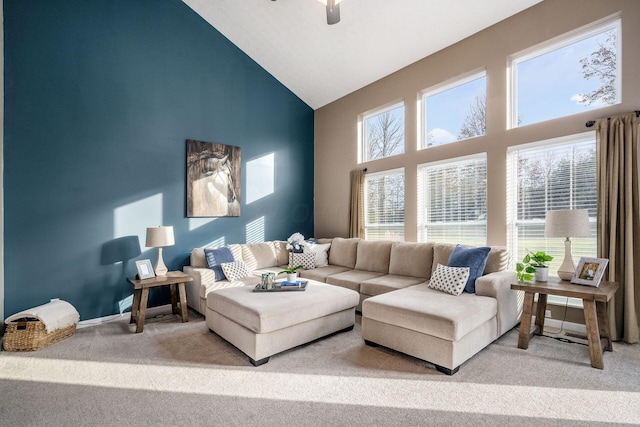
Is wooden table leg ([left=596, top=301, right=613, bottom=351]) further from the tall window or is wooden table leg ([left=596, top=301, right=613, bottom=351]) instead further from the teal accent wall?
the teal accent wall

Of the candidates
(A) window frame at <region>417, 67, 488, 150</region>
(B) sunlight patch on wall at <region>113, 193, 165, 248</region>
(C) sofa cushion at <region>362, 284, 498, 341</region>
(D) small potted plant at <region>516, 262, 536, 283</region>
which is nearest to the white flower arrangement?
(B) sunlight patch on wall at <region>113, 193, 165, 248</region>

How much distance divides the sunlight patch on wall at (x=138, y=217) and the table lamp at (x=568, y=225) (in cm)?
449

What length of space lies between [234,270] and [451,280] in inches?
103

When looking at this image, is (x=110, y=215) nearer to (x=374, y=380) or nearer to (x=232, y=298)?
(x=232, y=298)

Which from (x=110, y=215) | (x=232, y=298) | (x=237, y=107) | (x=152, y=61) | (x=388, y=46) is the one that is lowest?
(x=232, y=298)

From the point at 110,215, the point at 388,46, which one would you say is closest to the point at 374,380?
the point at 110,215

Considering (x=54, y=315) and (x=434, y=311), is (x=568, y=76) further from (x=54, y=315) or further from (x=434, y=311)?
(x=54, y=315)

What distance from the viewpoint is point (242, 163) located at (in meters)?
5.12

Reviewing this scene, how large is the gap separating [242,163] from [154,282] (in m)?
2.32

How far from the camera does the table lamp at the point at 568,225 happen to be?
274 centimetres

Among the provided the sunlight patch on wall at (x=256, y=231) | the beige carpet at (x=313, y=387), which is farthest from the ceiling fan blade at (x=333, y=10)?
the sunlight patch on wall at (x=256, y=231)

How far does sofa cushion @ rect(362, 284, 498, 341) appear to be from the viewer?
2.41 metres

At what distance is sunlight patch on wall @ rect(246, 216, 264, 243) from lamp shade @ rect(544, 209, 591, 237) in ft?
13.1

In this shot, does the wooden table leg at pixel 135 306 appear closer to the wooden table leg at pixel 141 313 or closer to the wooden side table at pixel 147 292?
the wooden side table at pixel 147 292
